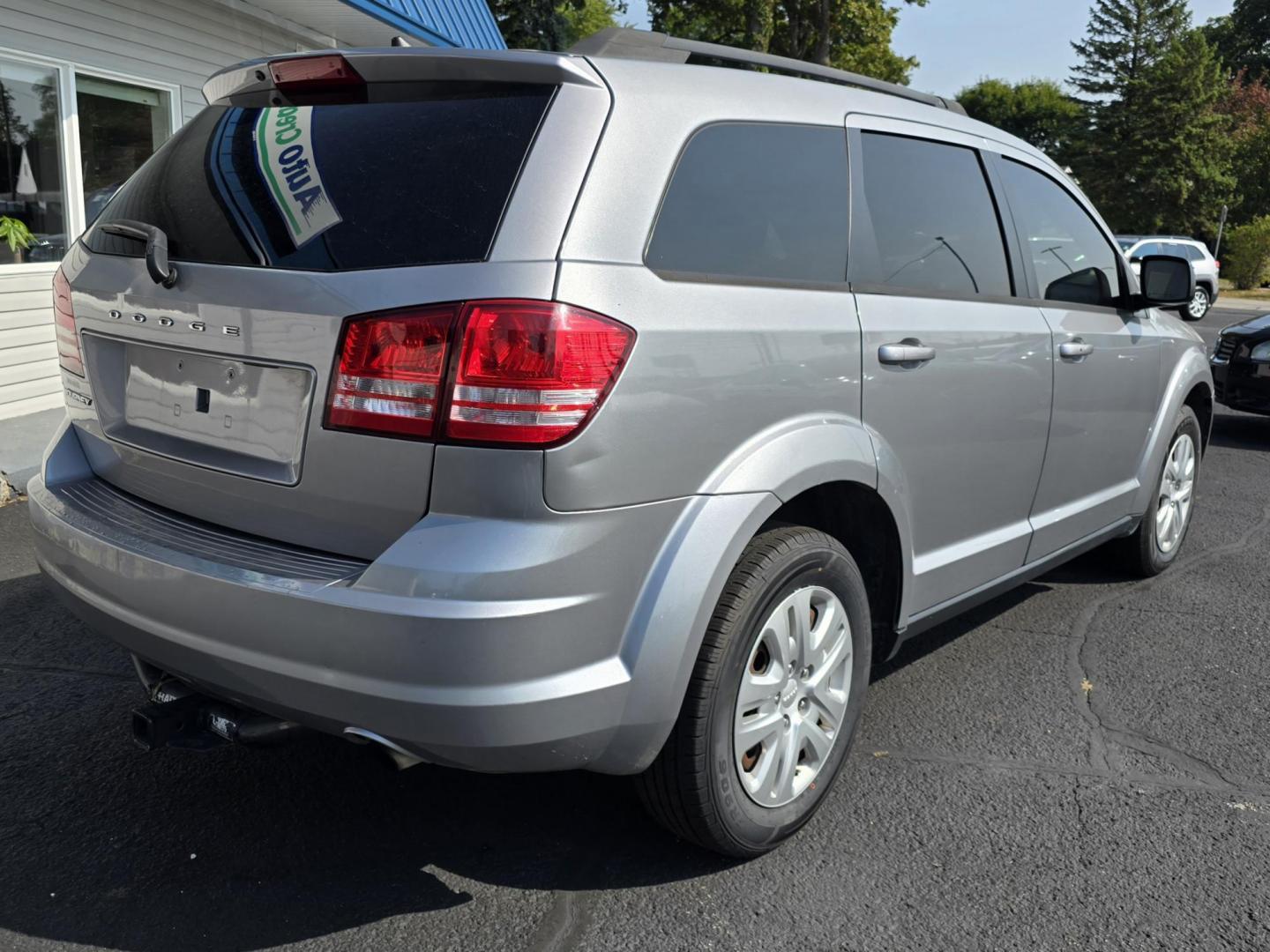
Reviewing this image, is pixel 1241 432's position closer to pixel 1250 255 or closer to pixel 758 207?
pixel 758 207

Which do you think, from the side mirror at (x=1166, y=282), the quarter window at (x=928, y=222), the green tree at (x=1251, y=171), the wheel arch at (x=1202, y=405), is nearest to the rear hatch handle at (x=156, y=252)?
the quarter window at (x=928, y=222)

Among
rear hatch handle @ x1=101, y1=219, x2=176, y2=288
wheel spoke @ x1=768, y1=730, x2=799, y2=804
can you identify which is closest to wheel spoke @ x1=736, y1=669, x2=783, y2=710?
wheel spoke @ x1=768, y1=730, x2=799, y2=804

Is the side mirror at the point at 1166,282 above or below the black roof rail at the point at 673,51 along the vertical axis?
below

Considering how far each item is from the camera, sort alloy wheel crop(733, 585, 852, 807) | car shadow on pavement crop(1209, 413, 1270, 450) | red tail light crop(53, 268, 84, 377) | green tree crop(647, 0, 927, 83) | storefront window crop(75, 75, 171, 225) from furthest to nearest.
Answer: green tree crop(647, 0, 927, 83)
car shadow on pavement crop(1209, 413, 1270, 450)
storefront window crop(75, 75, 171, 225)
red tail light crop(53, 268, 84, 377)
alloy wheel crop(733, 585, 852, 807)

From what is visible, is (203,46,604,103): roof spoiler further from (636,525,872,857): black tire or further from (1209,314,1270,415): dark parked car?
(1209,314,1270,415): dark parked car

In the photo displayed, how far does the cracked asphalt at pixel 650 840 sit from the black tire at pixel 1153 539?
100 centimetres

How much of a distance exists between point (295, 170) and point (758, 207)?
3.46 feet

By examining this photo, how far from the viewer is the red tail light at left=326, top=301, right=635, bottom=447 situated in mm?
2115

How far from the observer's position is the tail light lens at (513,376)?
211cm

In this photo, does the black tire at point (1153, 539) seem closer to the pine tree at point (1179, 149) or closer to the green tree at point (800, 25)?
the green tree at point (800, 25)

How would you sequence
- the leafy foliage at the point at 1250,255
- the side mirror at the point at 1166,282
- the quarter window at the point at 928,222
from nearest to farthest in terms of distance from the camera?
the quarter window at the point at 928,222
the side mirror at the point at 1166,282
the leafy foliage at the point at 1250,255

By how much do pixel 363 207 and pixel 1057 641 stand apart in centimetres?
318

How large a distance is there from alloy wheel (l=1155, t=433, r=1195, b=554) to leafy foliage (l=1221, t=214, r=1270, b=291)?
35402 millimetres

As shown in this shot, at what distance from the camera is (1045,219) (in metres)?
3.96
